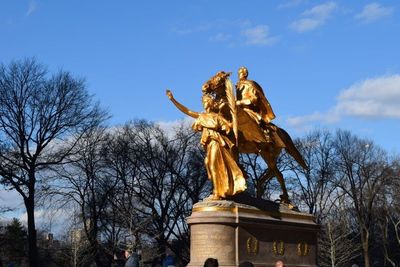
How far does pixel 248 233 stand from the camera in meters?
17.3

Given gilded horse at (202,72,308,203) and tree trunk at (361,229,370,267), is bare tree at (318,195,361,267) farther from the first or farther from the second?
gilded horse at (202,72,308,203)

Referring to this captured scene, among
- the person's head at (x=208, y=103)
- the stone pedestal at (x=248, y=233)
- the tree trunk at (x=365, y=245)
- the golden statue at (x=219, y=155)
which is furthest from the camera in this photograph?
the tree trunk at (x=365, y=245)

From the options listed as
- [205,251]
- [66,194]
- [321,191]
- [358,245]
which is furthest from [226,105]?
[358,245]

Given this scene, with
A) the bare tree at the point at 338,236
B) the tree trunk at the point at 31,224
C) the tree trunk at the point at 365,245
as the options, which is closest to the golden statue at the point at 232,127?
the tree trunk at the point at 31,224

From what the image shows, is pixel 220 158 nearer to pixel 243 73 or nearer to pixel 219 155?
pixel 219 155

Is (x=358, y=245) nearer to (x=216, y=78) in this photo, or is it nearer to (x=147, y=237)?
(x=147, y=237)

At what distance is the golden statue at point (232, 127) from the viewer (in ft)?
57.4

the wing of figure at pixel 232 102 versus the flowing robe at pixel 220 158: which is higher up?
the wing of figure at pixel 232 102

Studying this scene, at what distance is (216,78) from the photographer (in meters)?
18.1

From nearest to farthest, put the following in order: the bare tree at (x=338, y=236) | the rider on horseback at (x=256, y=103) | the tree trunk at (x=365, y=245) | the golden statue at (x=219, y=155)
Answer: the golden statue at (x=219, y=155)
the rider on horseback at (x=256, y=103)
the bare tree at (x=338, y=236)
the tree trunk at (x=365, y=245)

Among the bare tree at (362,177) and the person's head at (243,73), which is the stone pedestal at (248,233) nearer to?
the person's head at (243,73)

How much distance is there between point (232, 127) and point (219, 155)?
86 centimetres

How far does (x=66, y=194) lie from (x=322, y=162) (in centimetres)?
2094

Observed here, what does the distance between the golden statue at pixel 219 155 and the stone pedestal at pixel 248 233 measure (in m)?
0.47
